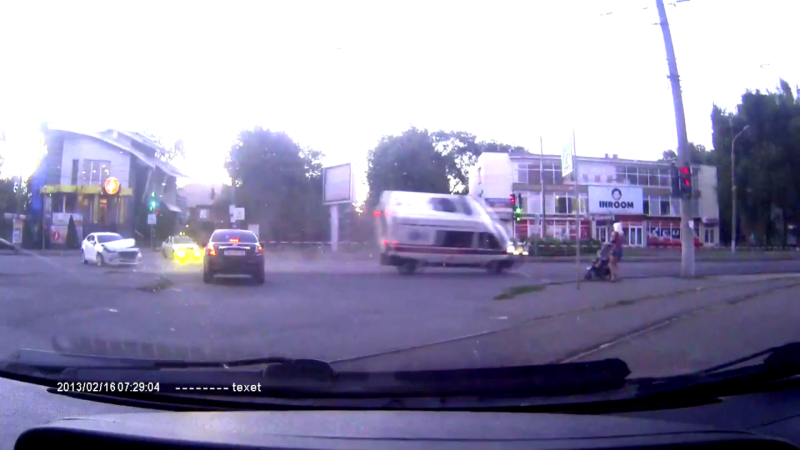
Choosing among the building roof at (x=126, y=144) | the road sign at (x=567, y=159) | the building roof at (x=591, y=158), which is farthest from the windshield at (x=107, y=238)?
the road sign at (x=567, y=159)

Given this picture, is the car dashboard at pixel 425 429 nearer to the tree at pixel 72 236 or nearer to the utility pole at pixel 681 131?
the utility pole at pixel 681 131

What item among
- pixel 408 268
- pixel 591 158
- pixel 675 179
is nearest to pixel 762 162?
pixel 675 179

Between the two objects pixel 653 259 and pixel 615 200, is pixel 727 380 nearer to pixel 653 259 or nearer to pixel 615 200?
pixel 615 200

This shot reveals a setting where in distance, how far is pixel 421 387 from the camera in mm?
4051

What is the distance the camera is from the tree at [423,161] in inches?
352

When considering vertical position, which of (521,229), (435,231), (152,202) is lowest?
(435,231)

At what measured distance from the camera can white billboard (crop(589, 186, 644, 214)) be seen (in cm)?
1173

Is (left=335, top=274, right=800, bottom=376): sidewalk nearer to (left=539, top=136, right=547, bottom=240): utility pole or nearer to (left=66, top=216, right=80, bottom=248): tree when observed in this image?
(left=539, top=136, right=547, bottom=240): utility pole

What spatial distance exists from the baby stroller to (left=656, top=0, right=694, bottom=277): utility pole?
6.54 ft

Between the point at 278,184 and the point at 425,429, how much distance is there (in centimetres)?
964

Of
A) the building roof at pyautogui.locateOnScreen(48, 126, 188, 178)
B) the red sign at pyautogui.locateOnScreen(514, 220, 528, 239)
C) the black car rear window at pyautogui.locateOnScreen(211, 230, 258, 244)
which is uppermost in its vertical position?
the building roof at pyautogui.locateOnScreen(48, 126, 188, 178)

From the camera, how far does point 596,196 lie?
12141 mm

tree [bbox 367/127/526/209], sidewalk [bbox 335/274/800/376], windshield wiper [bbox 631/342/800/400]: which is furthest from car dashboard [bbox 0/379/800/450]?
tree [bbox 367/127/526/209]

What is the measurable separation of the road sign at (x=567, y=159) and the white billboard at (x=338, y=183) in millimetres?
3794
